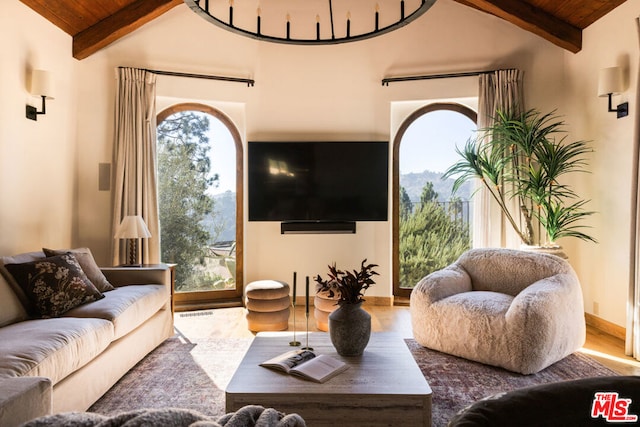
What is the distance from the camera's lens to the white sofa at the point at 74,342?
63.7 inches

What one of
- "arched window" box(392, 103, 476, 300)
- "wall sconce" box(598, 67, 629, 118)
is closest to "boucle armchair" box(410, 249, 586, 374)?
"arched window" box(392, 103, 476, 300)

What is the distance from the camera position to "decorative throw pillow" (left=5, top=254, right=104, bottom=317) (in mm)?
2713

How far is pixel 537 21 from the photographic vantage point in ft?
14.3

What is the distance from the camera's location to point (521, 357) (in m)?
2.90

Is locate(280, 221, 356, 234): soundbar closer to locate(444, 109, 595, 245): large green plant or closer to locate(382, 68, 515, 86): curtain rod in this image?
locate(444, 109, 595, 245): large green plant

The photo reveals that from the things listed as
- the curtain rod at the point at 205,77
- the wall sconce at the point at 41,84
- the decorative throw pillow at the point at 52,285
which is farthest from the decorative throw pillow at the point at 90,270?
the curtain rod at the point at 205,77

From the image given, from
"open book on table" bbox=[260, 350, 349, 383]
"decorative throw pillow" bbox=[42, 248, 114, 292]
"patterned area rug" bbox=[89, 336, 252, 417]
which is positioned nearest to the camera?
"open book on table" bbox=[260, 350, 349, 383]

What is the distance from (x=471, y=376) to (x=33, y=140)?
4.10 m

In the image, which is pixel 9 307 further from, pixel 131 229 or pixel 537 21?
pixel 537 21

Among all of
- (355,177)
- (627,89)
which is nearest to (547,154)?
(627,89)

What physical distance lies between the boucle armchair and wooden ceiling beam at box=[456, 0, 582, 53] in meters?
2.45

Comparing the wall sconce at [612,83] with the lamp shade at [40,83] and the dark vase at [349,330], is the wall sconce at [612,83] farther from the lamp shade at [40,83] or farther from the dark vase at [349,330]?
the lamp shade at [40,83]

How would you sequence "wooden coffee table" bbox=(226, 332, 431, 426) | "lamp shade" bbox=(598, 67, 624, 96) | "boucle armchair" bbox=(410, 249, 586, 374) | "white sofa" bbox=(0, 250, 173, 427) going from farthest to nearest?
"lamp shade" bbox=(598, 67, 624, 96) < "boucle armchair" bbox=(410, 249, 586, 374) < "wooden coffee table" bbox=(226, 332, 431, 426) < "white sofa" bbox=(0, 250, 173, 427)

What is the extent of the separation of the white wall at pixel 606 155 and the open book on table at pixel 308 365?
3.03 metres
